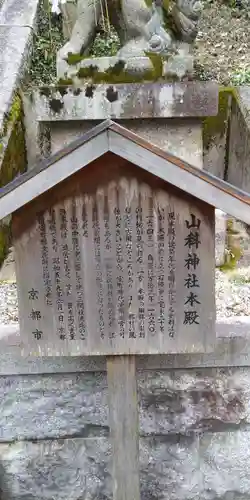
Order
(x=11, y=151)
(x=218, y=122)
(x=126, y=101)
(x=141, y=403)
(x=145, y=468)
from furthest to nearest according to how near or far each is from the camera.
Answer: (x=218, y=122), (x=11, y=151), (x=126, y=101), (x=145, y=468), (x=141, y=403)

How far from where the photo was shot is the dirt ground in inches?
172

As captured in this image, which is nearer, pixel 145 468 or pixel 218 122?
pixel 145 468

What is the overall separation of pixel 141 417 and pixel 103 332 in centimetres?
96

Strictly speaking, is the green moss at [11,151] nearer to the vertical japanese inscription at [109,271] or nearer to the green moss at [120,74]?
the green moss at [120,74]

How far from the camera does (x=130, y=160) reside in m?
1.48

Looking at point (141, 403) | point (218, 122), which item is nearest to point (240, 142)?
point (218, 122)

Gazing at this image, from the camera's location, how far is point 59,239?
1.66m

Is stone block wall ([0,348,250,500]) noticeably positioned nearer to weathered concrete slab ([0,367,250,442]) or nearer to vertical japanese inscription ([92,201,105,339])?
weathered concrete slab ([0,367,250,442])

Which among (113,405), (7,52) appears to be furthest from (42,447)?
(7,52)

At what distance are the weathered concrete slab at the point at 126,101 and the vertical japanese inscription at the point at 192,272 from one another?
156 centimetres

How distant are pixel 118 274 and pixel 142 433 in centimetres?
124

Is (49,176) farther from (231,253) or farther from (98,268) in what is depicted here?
(231,253)

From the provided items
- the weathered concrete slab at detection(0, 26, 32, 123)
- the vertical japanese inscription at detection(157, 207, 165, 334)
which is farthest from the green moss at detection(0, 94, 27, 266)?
the vertical japanese inscription at detection(157, 207, 165, 334)

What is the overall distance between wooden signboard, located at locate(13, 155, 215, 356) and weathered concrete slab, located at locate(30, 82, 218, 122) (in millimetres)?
1543
